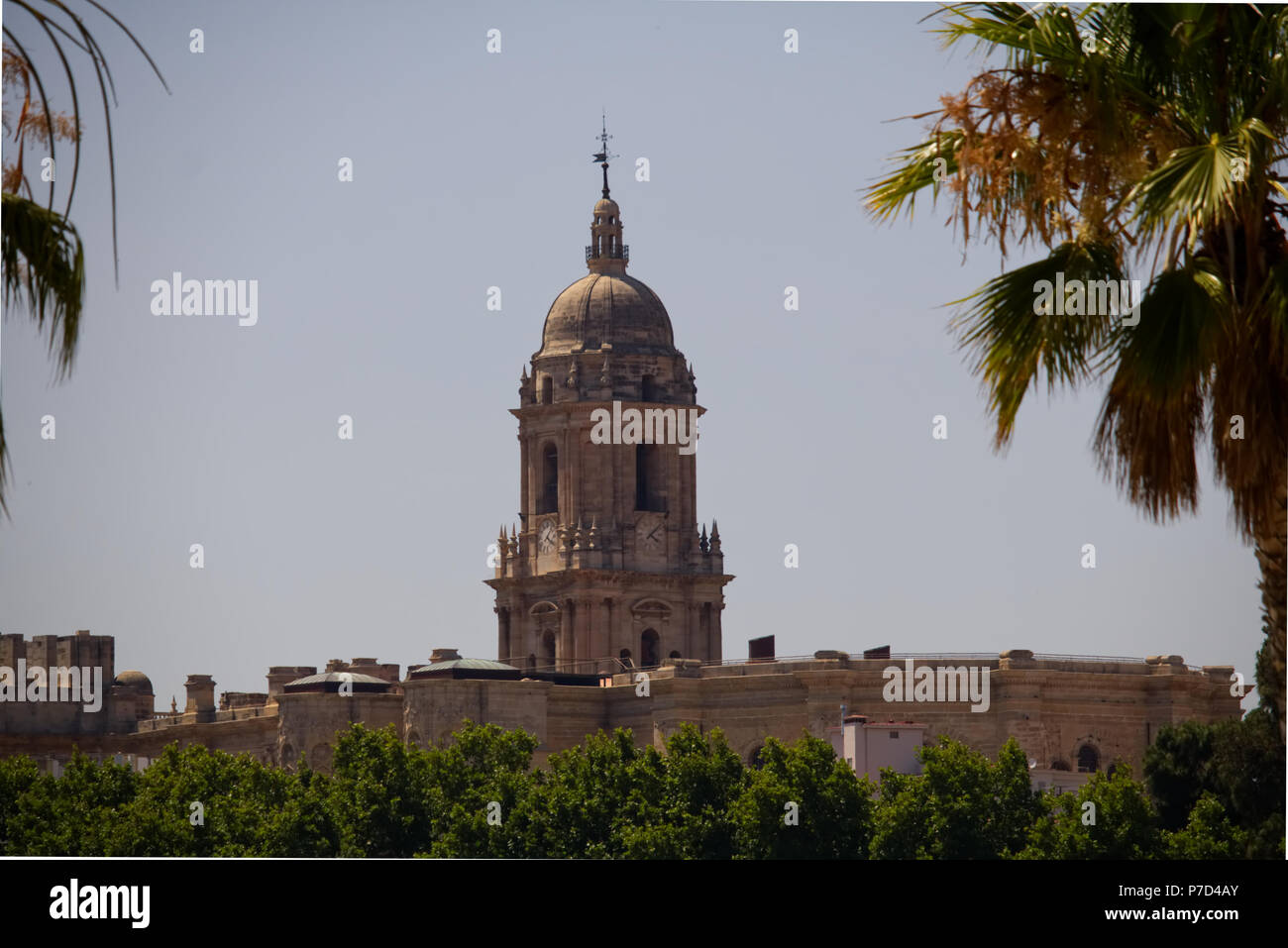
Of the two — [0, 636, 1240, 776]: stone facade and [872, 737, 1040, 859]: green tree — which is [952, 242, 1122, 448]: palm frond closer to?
[872, 737, 1040, 859]: green tree

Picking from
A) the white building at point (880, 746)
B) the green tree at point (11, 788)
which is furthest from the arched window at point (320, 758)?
the white building at point (880, 746)

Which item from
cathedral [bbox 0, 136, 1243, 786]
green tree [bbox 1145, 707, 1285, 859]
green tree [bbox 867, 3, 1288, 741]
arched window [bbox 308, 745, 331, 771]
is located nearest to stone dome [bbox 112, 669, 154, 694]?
cathedral [bbox 0, 136, 1243, 786]

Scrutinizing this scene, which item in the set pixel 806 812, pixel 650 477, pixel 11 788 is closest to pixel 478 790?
pixel 806 812

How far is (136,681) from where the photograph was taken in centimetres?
17325

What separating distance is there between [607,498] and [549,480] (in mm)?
4539

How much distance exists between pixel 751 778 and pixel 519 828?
867 centimetres

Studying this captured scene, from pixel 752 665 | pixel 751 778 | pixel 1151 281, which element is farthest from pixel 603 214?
pixel 1151 281

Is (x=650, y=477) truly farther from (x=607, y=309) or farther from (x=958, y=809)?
(x=958, y=809)

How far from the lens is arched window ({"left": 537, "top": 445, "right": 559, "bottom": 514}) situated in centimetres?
13650

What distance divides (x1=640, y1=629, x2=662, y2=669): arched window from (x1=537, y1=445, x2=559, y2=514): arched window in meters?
7.91

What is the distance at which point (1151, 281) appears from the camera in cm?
2256

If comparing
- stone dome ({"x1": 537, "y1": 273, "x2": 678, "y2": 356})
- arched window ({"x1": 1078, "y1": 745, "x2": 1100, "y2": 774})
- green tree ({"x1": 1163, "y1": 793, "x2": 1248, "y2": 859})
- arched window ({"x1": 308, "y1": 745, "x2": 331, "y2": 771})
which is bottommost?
green tree ({"x1": 1163, "y1": 793, "x2": 1248, "y2": 859})

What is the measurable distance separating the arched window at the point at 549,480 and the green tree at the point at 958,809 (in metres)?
45.9
